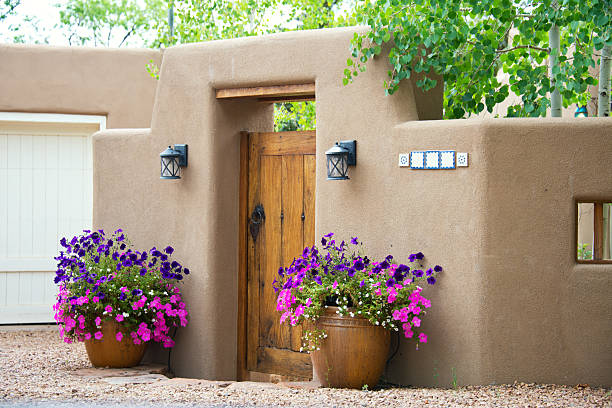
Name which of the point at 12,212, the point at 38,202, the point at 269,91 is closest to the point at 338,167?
the point at 269,91

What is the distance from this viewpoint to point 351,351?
5.43 meters

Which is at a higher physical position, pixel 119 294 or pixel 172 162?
pixel 172 162

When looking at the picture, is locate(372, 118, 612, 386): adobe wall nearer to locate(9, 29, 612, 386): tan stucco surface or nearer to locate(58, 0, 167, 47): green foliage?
locate(9, 29, 612, 386): tan stucco surface

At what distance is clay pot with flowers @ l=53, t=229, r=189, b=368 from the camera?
20.5ft

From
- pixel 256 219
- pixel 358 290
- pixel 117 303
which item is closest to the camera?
pixel 358 290

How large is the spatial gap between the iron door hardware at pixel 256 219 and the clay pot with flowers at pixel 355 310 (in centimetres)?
121

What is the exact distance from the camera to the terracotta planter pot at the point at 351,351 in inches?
214

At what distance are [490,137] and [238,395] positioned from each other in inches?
98.5

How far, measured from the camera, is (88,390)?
17.5 ft

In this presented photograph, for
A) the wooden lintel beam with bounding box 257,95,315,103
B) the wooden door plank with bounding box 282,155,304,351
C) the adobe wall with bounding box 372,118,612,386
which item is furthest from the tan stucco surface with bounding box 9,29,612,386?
the wooden door plank with bounding box 282,155,304,351

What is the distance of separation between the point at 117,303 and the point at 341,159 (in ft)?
7.23

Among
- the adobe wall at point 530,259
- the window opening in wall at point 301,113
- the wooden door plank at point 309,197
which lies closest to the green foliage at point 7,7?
the window opening in wall at point 301,113

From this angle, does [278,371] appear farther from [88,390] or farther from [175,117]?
[175,117]

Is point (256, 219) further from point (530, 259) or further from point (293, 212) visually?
point (530, 259)
